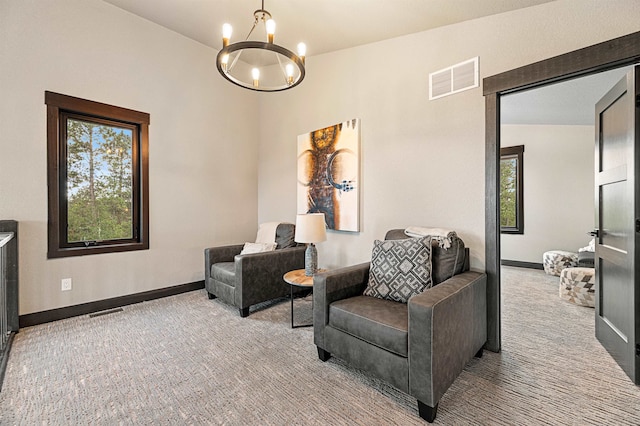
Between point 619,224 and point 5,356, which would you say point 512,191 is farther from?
point 5,356

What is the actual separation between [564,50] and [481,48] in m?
0.58

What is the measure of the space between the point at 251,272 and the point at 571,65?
3112 millimetres

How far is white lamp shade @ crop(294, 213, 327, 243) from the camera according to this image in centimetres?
286

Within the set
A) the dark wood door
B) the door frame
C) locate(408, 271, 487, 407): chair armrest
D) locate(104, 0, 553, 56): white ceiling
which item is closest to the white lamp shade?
locate(408, 271, 487, 407): chair armrest

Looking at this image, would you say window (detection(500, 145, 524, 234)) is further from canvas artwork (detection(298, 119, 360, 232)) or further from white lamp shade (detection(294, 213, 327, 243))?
white lamp shade (detection(294, 213, 327, 243))

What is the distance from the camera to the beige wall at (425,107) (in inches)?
83.4

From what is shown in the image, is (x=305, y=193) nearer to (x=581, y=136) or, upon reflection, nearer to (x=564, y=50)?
(x=564, y=50)

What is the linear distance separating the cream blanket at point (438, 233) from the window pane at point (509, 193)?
419 centimetres

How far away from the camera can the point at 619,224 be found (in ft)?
6.98

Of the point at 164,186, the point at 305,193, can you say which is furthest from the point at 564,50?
the point at 164,186

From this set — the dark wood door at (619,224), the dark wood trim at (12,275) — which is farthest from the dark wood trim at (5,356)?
the dark wood door at (619,224)

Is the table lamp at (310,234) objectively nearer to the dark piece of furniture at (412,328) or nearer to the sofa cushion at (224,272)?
the dark piece of furniture at (412,328)

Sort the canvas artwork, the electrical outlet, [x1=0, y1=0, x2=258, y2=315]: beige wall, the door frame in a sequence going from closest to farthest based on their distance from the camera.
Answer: the door frame, [x1=0, y1=0, x2=258, y2=315]: beige wall, the electrical outlet, the canvas artwork

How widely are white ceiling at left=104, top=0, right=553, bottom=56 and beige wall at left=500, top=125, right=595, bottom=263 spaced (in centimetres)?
419
